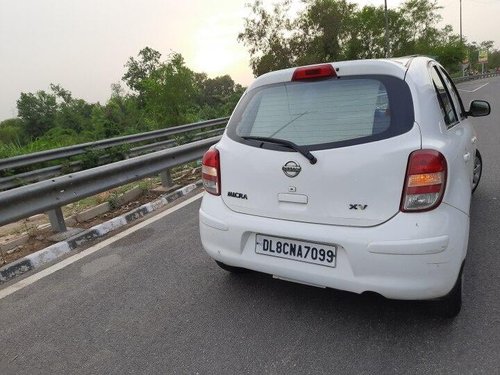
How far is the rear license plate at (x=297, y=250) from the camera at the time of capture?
2330 mm

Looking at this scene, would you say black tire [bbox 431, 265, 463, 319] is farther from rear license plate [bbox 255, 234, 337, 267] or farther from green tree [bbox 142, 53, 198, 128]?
green tree [bbox 142, 53, 198, 128]

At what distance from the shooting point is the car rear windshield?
231 cm

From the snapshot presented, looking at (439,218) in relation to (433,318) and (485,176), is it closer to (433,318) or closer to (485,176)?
(433,318)

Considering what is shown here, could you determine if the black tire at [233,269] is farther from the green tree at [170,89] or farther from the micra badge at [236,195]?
the green tree at [170,89]

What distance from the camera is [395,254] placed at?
213 centimetres

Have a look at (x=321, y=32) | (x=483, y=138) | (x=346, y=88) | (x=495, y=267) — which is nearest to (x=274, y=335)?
(x=346, y=88)

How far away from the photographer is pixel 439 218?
2166mm

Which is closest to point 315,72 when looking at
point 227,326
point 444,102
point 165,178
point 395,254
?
point 444,102

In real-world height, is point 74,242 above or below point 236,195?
below

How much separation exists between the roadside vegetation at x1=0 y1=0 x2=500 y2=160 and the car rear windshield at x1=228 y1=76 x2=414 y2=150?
11236 mm

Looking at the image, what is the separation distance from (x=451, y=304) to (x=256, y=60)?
134ft

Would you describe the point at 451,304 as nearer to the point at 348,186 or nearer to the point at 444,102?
the point at 348,186

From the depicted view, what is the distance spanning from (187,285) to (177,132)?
38.4 feet

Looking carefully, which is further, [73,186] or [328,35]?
[328,35]
